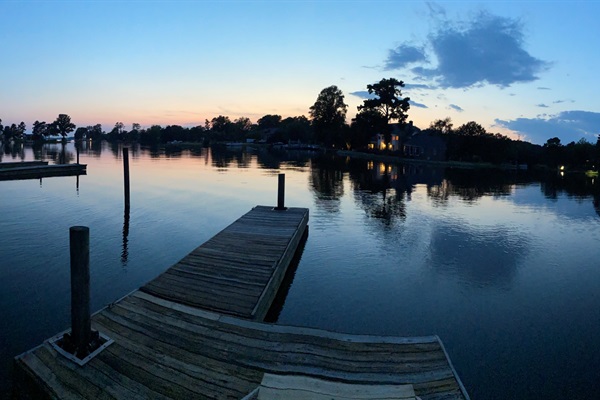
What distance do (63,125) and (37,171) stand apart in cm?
17877

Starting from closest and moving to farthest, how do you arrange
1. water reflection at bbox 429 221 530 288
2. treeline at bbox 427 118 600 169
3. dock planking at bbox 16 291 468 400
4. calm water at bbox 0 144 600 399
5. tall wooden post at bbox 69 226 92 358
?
dock planking at bbox 16 291 468 400
tall wooden post at bbox 69 226 92 358
calm water at bbox 0 144 600 399
water reflection at bbox 429 221 530 288
treeline at bbox 427 118 600 169

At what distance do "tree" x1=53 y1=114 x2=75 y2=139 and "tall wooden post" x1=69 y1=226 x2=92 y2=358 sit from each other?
695 ft

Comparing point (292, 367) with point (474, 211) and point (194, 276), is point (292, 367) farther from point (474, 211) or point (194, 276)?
point (474, 211)

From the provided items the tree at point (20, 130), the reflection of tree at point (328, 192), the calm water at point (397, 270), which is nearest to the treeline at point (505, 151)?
the reflection of tree at point (328, 192)

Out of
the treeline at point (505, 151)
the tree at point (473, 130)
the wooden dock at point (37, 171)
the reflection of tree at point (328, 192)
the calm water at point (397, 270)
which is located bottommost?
the calm water at point (397, 270)

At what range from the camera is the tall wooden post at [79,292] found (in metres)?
5.57

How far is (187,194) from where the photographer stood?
2669 centimetres

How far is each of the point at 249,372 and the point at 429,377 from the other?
2600mm

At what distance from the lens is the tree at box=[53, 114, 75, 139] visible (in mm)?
182375

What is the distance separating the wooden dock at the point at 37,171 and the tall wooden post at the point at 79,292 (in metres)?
33.1

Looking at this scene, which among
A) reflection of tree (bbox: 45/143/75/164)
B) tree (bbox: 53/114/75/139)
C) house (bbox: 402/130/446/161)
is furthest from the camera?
tree (bbox: 53/114/75/139)

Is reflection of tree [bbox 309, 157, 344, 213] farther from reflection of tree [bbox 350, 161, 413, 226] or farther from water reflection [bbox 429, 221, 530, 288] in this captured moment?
water reflection [bbox 429, 221, 530, 288]

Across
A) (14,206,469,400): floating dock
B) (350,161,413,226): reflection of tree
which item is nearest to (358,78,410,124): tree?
(350,161,413,226): reflection of tree

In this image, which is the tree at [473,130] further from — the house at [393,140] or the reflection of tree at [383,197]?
the reflection of tree at [383,197]
